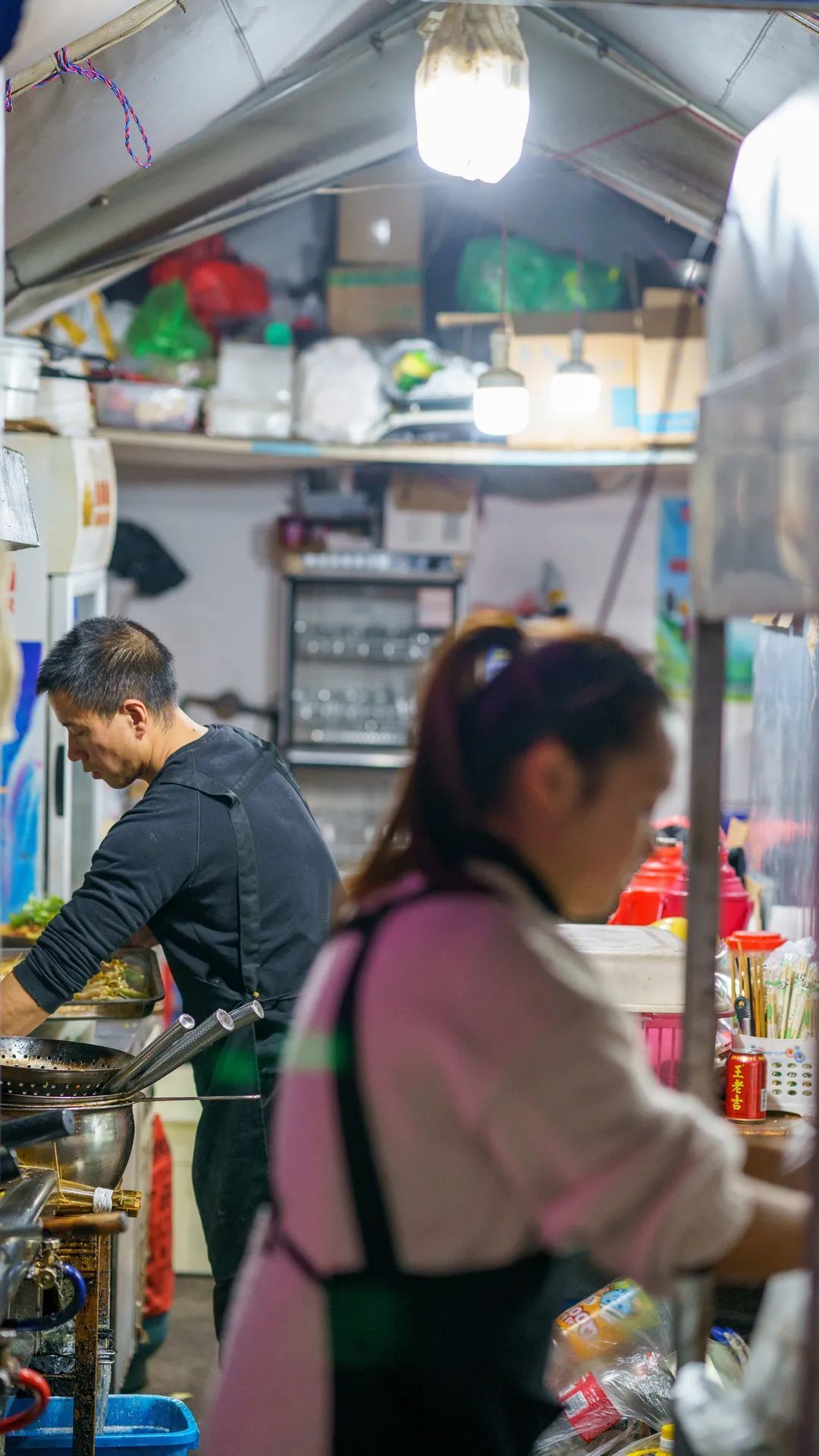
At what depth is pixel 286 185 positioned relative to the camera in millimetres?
4688

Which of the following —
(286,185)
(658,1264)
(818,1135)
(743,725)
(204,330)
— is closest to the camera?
(658,1264)

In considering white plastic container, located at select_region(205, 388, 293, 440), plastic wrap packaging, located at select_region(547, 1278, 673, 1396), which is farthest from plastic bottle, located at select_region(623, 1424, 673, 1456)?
white plastic container, located at select_region(205, 388, 293, 440)

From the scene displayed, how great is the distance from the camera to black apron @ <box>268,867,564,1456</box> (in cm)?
135

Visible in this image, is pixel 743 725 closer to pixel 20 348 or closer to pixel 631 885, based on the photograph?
pixel 631 885

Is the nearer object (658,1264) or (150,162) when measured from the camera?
(658,1264)

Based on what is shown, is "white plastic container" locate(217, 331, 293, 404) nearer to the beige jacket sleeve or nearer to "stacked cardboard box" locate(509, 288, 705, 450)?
"stacked cardboard box" locate(509, 288, 705, 450)

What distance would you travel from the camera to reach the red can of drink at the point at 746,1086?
3225 mm

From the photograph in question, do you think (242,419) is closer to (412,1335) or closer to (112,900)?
(112,900)

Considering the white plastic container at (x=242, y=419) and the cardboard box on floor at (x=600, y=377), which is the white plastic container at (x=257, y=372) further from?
the cardboard box on floor at (x=600, y=377)

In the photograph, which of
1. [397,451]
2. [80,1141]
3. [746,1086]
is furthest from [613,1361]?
[397,451]

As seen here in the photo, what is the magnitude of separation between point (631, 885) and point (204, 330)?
12.2 ft

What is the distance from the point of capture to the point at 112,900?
287 centimetres

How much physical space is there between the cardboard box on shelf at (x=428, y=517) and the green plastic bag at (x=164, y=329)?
1.15m

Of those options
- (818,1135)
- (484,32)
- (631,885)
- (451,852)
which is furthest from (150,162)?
(818,1135)
